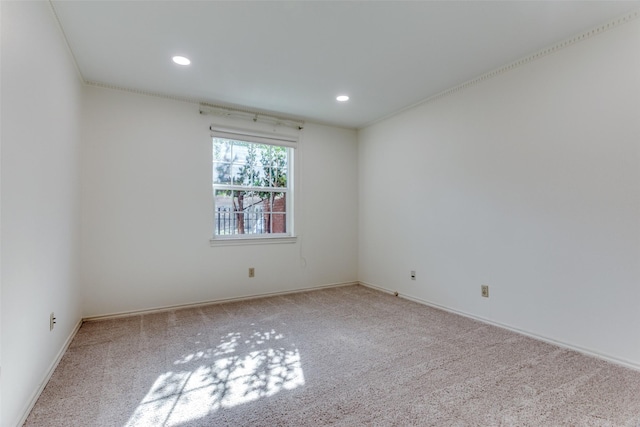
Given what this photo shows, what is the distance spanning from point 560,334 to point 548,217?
921mm

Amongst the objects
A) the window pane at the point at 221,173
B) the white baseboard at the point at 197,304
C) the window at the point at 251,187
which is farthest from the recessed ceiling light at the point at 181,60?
the white baseboard at the point at 197,304

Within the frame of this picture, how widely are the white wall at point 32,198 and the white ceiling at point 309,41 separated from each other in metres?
0.40

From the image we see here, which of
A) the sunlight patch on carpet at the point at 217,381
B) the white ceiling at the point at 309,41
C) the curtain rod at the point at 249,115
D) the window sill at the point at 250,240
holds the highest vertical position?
the white ceiling at the point at 309,41

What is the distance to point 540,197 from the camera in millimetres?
2555

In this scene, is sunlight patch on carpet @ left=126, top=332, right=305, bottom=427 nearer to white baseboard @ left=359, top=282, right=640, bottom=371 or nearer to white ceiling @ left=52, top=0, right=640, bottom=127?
white baseboard @ left=359, top=282, right=640, bottom=371

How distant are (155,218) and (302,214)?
1.81m

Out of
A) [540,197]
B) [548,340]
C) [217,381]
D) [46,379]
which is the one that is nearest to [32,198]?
[46,379]

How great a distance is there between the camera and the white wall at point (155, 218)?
313cm

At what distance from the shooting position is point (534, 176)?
260 cm

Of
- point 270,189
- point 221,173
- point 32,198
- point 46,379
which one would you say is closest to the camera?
point 32,198

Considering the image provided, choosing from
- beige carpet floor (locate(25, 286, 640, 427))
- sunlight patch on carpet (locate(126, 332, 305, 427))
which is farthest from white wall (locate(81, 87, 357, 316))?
sunlight patch on carpet (locate(126, 332, 305, 427))

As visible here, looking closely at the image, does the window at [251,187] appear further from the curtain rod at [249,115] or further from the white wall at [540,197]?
the white wall at [540,197]

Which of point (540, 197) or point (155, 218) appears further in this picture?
point (155, 218)

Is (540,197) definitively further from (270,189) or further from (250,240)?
(250,240)
